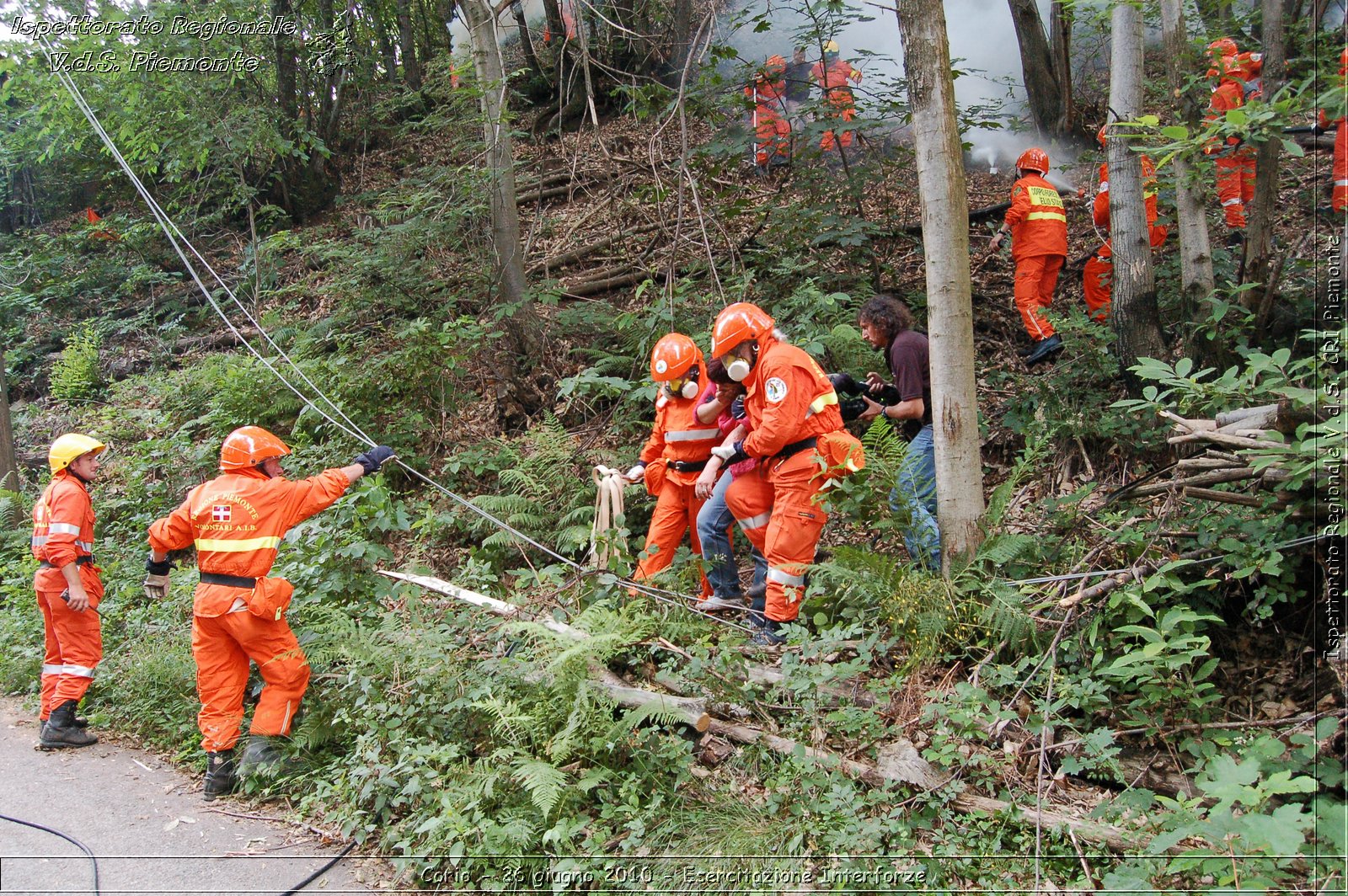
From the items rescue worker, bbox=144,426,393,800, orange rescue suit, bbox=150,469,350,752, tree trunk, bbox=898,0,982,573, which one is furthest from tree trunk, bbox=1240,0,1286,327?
orange rescue suit, bbox=150,469,350,752

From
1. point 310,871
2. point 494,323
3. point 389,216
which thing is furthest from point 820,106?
point 310,871

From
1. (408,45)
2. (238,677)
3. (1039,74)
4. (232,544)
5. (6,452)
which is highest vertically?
(408,45)

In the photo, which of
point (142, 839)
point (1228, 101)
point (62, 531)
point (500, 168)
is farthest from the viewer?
point (500, 168)

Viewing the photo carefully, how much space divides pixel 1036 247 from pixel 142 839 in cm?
800

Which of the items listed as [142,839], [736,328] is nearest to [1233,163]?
[736,328]

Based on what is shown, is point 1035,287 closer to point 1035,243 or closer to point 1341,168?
point 1035,243

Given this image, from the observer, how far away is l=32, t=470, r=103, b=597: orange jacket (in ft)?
20.0

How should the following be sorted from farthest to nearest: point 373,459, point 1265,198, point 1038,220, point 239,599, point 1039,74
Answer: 1. point 1039,74
2. point 1038,220
3. point 1265,198
4. point 373,459
5. point 239,599

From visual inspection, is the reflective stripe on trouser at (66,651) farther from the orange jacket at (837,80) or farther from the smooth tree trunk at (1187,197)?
the smooth tree trunk at (1187,197)

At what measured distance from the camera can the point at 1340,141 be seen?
10.1 ft

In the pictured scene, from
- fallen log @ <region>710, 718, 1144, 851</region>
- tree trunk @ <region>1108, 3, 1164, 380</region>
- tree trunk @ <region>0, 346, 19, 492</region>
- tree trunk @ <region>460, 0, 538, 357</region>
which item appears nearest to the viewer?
fallen log @ <region>710, 718, 1144, 851</region>

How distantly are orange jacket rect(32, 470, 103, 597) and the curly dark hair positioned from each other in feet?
19.2

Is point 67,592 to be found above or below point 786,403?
below

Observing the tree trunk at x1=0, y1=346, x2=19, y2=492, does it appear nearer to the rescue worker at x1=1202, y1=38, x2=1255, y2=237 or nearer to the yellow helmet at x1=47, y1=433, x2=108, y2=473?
the yellow helmet at x1=47, y1=433, x2=108, y2=473
